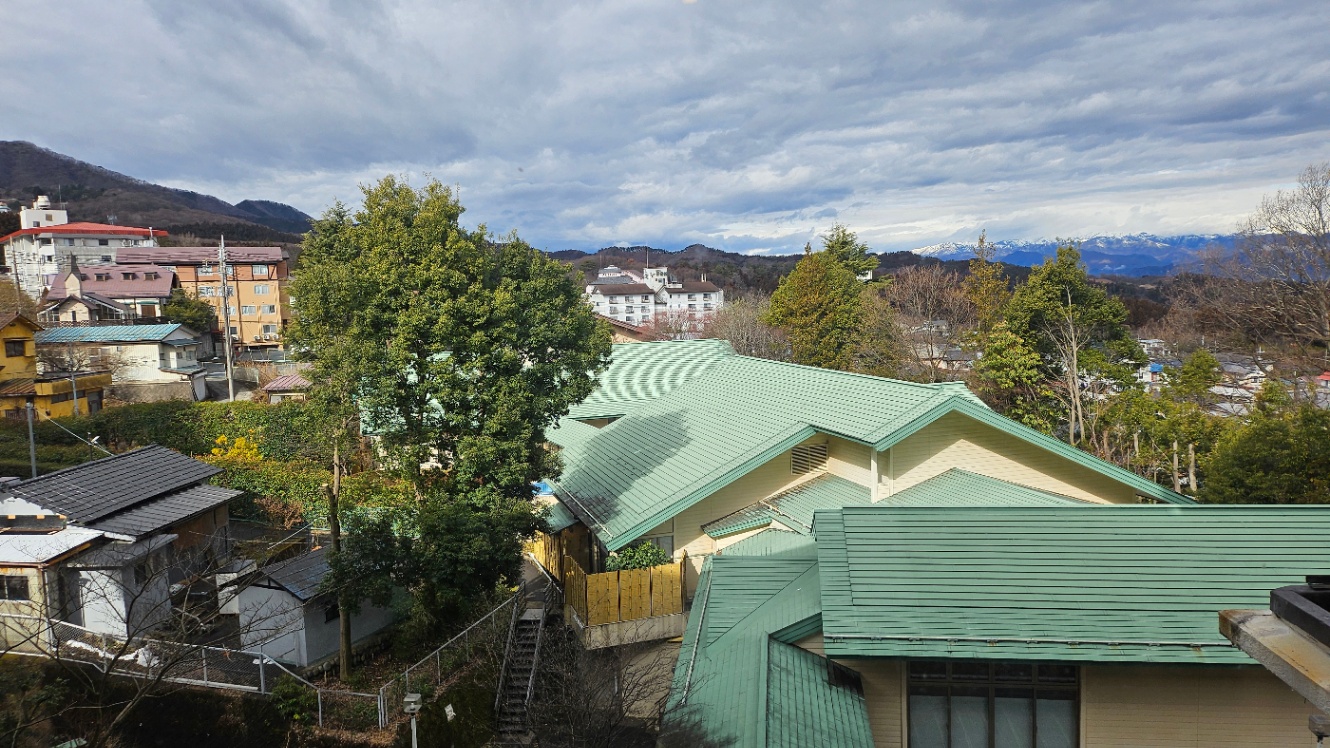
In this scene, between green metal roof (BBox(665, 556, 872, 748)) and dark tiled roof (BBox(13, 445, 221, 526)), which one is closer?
green metal roof (BBox(665, 556, 872, 748))

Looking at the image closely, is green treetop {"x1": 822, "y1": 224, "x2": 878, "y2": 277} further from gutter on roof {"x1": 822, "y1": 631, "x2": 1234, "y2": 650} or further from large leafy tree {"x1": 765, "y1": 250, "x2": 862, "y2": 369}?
gutter on roof {"x1": 822, "y1": 631, "x2": 1234, "y2": 650}

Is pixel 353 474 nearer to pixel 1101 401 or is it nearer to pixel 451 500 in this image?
pixel 451 500

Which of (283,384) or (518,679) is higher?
(283,384)

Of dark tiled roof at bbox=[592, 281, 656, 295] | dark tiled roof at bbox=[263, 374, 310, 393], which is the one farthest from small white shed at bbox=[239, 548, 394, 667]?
dark tiled roof at bbox=[592, 281, 656, 295]

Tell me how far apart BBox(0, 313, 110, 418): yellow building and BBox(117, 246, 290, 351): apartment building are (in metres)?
21.4

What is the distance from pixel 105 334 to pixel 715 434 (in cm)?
3614

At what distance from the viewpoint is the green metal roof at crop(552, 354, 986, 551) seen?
14.0 metres

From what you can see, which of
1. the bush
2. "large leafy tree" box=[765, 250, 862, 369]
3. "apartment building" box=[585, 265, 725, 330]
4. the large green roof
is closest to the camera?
the bush

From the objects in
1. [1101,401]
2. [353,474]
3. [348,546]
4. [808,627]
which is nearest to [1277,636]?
[808,627]

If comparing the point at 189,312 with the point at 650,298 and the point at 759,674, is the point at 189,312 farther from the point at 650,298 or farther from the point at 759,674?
the point at 759,674

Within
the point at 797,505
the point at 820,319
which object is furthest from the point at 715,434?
the point at 820,319

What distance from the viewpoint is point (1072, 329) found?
88.1 feet

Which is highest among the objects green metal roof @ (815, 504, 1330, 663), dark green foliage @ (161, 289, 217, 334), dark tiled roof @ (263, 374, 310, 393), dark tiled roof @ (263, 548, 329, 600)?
dark green foliage @ (161, 289, 217, 334)

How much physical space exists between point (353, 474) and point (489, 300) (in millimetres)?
13397
